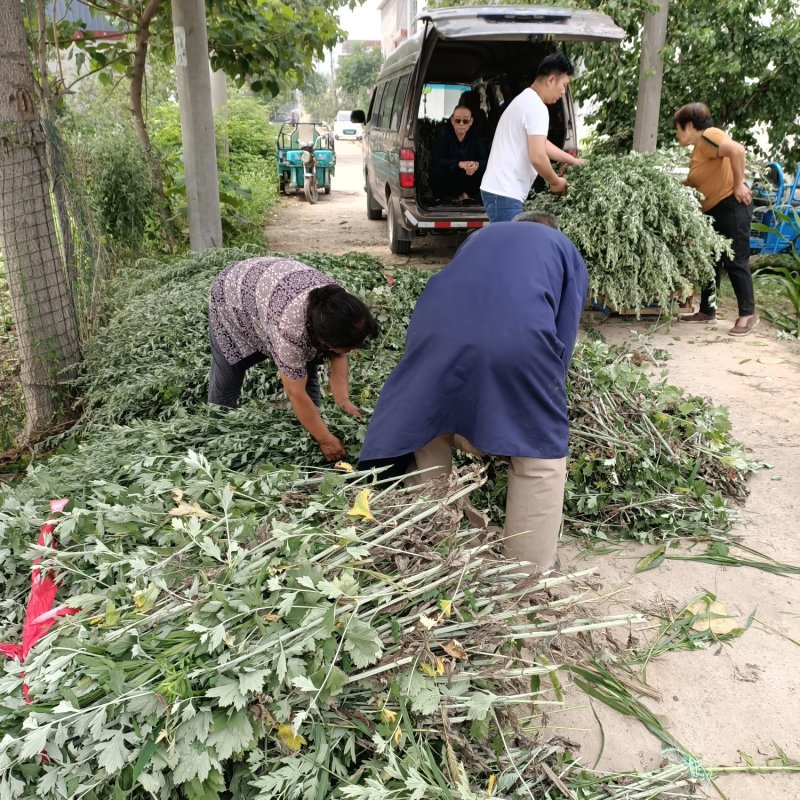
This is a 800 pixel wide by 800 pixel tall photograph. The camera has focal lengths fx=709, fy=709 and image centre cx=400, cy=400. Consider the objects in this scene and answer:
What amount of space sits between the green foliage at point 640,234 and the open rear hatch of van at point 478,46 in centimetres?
137

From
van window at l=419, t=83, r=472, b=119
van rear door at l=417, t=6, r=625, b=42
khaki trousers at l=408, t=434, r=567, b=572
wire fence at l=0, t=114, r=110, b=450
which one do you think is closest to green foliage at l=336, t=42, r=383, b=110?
van window at l=419, t=83, r=472, b=119

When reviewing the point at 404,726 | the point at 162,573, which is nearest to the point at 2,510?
the point at 162,573

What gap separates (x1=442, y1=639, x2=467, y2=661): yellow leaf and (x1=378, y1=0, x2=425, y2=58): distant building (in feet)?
169

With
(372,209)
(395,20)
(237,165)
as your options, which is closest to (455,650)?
(372,209)

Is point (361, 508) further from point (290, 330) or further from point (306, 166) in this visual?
point (306, 166)

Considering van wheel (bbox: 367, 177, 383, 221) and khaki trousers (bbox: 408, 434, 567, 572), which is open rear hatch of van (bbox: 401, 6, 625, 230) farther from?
khaki trousers (bbox: 408, 434, 567, 572)

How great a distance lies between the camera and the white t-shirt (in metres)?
5.09

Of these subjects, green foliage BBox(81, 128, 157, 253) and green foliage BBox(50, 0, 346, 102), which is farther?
green foliage BBox(50, 0, 346, 102)

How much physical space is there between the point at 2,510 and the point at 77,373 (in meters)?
2.41

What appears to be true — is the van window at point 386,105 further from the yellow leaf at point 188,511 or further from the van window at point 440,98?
the yellow leaf at point 188,511

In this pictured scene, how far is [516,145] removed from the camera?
5.24m

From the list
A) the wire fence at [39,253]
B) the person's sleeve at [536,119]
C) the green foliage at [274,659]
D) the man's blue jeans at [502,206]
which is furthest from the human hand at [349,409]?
the person's sleeve at [536,119]

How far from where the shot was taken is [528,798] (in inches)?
74.9

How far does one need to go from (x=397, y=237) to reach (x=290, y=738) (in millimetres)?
7631
